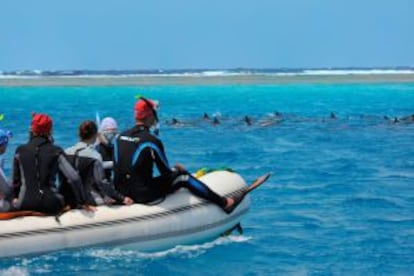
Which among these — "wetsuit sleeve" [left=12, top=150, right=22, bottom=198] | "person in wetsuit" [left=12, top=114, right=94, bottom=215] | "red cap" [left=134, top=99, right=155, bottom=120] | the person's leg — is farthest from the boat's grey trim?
"red cap" [left=134, top=99, right=155, bottom=120]

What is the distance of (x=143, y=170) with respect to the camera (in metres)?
10.7

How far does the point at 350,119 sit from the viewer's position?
40969 mm

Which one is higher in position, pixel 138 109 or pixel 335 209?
pixel 138 109

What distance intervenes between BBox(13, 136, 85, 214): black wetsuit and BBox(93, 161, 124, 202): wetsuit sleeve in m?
0.30

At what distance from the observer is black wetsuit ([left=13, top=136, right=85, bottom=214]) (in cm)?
996

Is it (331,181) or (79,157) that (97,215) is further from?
(331,181)

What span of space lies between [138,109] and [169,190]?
3.65 ft

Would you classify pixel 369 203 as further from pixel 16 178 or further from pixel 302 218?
pixel 16 178

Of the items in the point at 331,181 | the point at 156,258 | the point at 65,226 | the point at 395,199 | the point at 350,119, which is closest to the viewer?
the point at 65,226

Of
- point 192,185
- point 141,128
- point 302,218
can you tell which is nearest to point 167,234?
point 192,185

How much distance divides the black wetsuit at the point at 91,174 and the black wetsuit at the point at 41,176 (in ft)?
0.79

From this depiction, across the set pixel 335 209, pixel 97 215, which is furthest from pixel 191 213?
pixel 335 209

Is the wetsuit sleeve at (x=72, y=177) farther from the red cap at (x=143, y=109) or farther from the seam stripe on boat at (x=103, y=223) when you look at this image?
the red cap at (x=143, y=109)

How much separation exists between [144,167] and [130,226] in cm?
73
